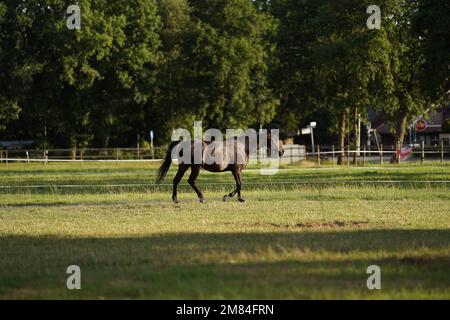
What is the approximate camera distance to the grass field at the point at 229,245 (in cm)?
898

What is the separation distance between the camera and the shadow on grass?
8.80 metres

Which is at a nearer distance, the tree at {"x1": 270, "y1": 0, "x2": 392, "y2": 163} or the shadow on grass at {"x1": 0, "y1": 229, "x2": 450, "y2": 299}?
the shadow on grass at {"x1": 0, "y1": 229, "x2": 450, "y2": 299}

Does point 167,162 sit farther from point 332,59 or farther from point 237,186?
point 332,59

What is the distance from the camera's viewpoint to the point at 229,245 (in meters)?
12.4

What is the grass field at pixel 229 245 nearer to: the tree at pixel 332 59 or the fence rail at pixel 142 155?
the tree at pixel 332 59

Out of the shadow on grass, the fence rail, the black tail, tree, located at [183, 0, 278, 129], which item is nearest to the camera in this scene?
the shadow on grass

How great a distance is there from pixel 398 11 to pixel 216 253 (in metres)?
45.1

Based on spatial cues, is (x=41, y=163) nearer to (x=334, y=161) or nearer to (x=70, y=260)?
(x=334, y=161)

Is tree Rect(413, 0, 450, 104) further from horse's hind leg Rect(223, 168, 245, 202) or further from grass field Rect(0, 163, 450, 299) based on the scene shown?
horse's hind leg Rect(223, 168, 245, 202)

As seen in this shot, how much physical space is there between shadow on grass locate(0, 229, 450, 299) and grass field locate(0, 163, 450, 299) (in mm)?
18

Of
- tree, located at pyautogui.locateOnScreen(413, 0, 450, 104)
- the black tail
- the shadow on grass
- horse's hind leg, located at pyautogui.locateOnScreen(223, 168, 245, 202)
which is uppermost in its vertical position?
tree, located at pyautogui.locateOnScreen(413, 0, 450, 104)

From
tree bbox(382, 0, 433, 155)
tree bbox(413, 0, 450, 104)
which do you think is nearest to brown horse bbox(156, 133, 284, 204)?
tree bbox(413, 0, 450, 104)

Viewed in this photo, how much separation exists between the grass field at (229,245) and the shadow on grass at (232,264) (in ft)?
0.06
